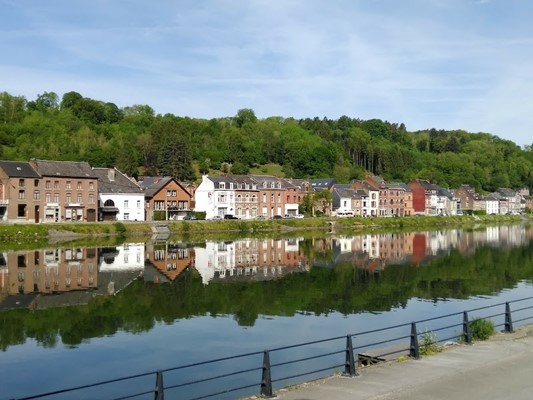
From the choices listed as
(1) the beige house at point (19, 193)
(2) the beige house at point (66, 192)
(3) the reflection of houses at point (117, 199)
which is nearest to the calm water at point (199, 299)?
(1) the beige house at point (19, 193)

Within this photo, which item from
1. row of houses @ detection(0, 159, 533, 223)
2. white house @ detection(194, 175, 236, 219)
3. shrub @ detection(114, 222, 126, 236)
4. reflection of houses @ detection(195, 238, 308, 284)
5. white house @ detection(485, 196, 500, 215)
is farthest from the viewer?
white house @ detection(485, 196, 500, 215)

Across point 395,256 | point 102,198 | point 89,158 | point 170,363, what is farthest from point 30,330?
point 89,158

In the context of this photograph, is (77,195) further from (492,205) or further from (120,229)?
(492,205)

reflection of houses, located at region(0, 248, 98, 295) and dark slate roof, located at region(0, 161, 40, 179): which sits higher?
dark slate roof, located at region(0, 161, 40, 179)

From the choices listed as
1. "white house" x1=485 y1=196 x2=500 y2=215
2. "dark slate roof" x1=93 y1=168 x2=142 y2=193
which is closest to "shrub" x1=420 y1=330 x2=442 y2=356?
"dark slate roof" x1=93 y1=168 x2=142 y2=193

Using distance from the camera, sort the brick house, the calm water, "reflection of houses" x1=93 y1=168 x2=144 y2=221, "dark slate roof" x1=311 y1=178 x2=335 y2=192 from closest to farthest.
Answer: the calm water
"reflection of houses" x1=93 y1=168 x2=144 y2=221
the brick house
"dark slate roof" x1=311 y1=178 x2=335 y2=192

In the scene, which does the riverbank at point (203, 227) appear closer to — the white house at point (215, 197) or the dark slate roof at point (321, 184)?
the white house at point (215, 197)

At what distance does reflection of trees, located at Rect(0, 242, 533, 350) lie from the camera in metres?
27.1

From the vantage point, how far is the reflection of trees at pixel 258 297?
2712cm

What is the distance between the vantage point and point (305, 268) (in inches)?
1918

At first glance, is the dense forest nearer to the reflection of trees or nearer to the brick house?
the brick house

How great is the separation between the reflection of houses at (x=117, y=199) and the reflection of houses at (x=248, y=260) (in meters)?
24.6

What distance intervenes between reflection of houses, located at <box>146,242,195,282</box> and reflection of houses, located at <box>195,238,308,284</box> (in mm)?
1095

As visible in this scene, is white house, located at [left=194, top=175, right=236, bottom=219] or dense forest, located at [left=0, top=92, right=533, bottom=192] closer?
white house, located at [left=194, top=175, right=236, bottom=219]
